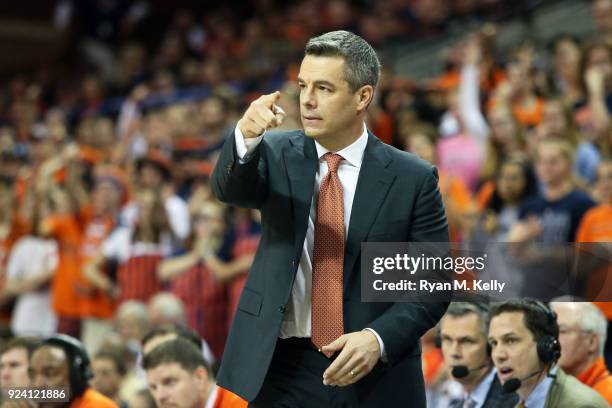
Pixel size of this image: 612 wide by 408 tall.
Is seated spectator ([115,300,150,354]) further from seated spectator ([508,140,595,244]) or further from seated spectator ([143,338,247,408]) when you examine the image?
seated spectator ([143,338,247,408])

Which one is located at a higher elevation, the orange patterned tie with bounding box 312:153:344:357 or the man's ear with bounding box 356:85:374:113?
the man's ear with bounding box 356:85:374:113

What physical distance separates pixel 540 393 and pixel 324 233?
3.70 ft

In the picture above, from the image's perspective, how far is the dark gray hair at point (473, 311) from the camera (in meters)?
4.22

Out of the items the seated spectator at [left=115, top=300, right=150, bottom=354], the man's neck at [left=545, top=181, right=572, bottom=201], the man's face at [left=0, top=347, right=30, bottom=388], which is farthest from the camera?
the seated spectator at [left=115, top=300, right=150, bottom=354]

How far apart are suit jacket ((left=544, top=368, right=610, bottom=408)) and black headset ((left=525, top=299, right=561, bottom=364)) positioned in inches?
3.3

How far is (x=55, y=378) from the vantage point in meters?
4.29

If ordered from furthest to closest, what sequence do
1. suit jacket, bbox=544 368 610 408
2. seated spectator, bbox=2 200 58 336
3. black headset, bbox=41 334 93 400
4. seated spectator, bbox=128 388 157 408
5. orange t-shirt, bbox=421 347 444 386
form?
seated spectator, bbox=2 200 58 336, orange t-shirt, bbox=421 347 444 386, seated spectator, bbox=128 388 157 408, black headset, bbox=41 334 93 400, suit jacket, bbox=544 368 610 408

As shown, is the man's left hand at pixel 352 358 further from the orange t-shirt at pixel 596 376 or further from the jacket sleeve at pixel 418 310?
the orange t-shirt at pixel 596 376

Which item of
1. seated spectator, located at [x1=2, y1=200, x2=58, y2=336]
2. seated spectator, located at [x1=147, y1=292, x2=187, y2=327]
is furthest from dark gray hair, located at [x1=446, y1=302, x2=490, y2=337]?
seated spectator, located at [x1=2, y1=200, x2=58, y2=336]

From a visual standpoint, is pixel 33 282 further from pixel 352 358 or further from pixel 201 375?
pixel 352 358

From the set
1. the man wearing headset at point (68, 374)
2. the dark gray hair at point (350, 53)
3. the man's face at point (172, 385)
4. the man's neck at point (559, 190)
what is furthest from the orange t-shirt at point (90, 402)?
the man's neck at point (559, 190)

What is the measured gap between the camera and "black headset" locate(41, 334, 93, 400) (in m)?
4.30

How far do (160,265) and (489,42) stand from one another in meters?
3.11

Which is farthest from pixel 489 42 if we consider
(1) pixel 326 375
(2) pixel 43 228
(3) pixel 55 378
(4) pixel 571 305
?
(1) pixel 326 375
